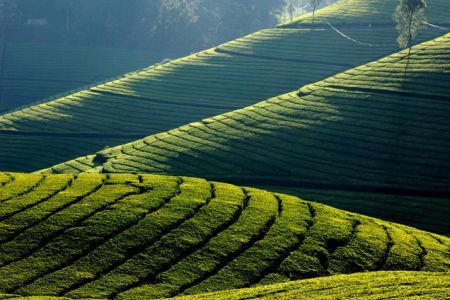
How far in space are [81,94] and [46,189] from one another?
6208 cm

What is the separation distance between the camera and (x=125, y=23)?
152750 mm

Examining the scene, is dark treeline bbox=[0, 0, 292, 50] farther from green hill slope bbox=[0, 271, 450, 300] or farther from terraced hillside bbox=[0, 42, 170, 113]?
green hill slope bbox=[0, 271, 450, 300]

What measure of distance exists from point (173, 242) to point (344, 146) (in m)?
32.9

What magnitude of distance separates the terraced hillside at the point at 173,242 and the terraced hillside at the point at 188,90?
4397 centimetres

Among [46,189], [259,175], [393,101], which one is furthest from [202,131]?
[46,189]

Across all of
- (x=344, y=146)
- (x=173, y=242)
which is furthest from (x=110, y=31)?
(x=173, y=242)

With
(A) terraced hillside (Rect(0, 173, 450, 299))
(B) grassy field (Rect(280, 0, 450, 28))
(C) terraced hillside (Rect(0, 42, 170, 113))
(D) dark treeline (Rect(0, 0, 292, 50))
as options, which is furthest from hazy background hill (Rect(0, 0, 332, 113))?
(A) terraced hillside (Rect(0, 173, 450, 299))

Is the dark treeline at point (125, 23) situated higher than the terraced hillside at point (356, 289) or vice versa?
the dark treeline at point (125, 23)

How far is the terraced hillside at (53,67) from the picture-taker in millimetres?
124500

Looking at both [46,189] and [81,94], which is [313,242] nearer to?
[46,189]

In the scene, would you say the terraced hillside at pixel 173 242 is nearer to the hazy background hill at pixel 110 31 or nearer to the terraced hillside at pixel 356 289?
the terraced hillside at pixel 356 289

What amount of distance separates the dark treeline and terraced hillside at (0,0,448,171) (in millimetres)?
50354

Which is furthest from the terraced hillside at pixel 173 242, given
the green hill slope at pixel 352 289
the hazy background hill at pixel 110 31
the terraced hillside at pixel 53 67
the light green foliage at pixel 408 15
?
the hazy background hill at pixel 110 31

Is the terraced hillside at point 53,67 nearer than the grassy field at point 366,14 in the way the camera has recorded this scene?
No
